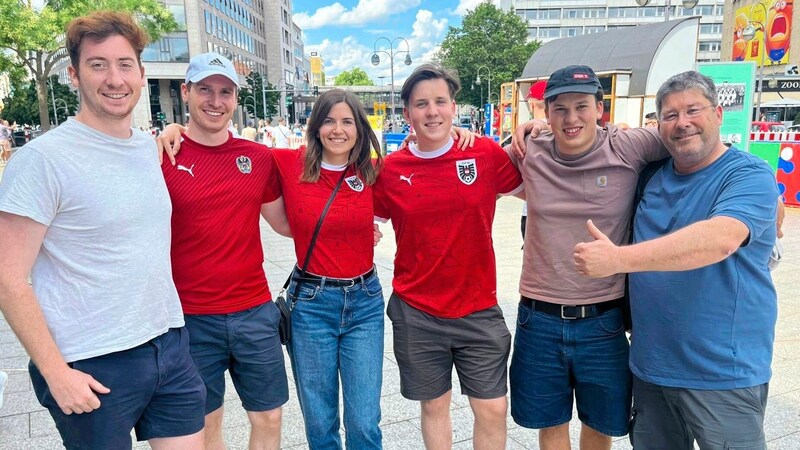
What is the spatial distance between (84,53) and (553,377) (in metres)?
2.54

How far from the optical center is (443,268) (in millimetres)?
2836

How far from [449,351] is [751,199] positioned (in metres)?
1.57

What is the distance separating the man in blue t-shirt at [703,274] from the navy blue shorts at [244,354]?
5.15ft

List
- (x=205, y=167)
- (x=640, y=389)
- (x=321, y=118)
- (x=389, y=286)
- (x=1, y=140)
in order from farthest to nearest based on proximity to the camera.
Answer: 1. (x=1, y=140)
2. (x=389, y=286)
3. (x=321, y=118)
4. (x=205, y=167)
5. (x=640, y=389)

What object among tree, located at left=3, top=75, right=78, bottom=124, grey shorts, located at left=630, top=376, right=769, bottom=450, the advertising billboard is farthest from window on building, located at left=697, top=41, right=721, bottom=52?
grey shorts, located at left=630, top=376, right=769, bottom=450

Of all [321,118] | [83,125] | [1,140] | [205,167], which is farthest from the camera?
[1,140]

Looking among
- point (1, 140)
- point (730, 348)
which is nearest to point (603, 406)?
point (730, 348)

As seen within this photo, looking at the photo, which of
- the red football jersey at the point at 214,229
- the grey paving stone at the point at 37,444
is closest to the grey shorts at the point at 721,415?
the red football jersey at the point at 214,229

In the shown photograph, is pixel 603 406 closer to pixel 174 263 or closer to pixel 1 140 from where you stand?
pixel 174 263

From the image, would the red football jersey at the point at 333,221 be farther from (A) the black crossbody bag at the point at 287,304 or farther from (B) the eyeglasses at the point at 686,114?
(B) the eyeglasses at the point at 686,114

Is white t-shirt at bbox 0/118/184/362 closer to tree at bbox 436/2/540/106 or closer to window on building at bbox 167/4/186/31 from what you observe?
tree at bbox 436/2/540/106

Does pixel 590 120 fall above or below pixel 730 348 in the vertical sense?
above

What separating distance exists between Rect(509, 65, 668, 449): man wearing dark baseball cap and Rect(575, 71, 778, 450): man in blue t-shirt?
26 cm

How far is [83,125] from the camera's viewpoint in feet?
6.61
